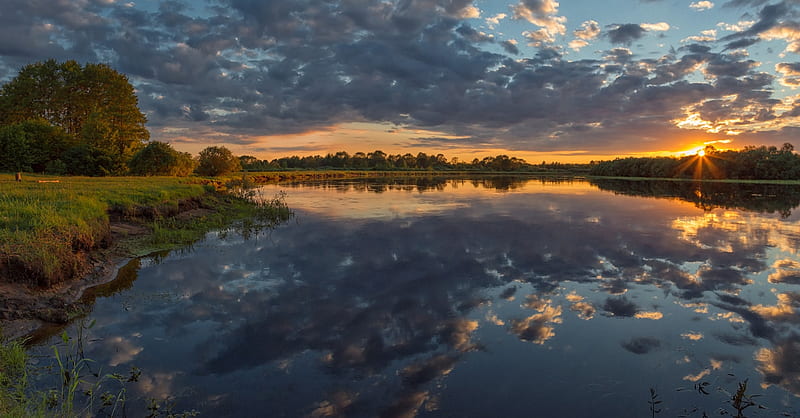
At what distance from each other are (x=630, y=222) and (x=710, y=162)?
8644cm

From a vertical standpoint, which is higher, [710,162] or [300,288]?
[710,162]

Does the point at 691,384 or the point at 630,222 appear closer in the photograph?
the point at 691,384

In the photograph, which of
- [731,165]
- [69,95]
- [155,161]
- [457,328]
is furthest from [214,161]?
[731,165]

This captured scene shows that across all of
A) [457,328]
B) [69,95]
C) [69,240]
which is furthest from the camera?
[69,95]

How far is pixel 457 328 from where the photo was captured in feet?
27.1

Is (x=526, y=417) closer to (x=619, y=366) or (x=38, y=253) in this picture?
(x=619, y=366)

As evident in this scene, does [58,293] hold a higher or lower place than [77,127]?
lower

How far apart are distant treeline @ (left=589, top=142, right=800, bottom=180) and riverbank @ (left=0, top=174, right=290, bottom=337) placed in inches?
3739

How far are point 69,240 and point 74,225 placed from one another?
1081mm

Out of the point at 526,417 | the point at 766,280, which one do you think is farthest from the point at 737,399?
the point at 766,280

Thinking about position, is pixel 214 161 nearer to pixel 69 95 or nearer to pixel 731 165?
pixel 69 95

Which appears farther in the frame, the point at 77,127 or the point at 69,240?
the point at 77,127

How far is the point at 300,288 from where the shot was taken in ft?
35.8

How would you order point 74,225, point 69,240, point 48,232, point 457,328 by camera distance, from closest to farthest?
point 457,328 → point 48,232 → point 69,240 → point 74,225
